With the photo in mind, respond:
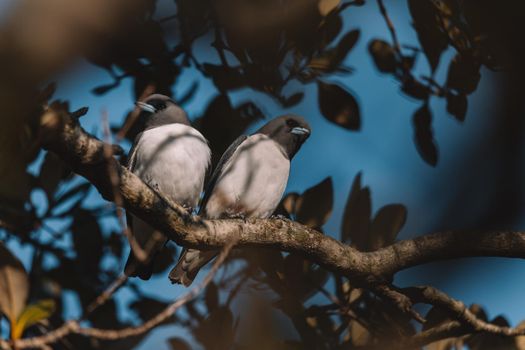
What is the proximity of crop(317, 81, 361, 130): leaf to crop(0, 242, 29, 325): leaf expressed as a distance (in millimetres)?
2360

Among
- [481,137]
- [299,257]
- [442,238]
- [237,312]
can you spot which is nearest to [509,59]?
[481,137]

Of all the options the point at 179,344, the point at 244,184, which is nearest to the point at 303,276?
the point at 179,344

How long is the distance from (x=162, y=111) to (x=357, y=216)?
8.53 feet

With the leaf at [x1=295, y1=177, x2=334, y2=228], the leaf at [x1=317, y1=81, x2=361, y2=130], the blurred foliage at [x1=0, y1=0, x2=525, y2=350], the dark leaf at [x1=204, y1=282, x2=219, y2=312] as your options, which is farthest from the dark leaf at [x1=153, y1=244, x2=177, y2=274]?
the dark leaf at [x1=204, y1=282, x2=219, y2=312]

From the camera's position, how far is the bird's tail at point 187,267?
15.7 feet

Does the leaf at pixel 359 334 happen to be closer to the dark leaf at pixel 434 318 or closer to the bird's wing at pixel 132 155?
the dark leaf at pixel 434 318

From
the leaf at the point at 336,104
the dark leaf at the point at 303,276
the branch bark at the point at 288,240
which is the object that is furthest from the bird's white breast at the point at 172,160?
the branch bark at the point at 288,240

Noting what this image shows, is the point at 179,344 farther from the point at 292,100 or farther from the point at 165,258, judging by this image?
the point at 165,258

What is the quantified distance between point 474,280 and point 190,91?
4887 mm

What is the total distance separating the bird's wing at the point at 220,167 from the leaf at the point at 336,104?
0.92 meters

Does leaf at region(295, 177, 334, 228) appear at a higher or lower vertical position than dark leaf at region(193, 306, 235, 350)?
lower

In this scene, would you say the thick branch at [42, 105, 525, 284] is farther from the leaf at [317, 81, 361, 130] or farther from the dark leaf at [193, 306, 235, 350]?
the leaf at [317, 81, 361, 130]

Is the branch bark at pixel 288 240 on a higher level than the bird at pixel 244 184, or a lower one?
higher

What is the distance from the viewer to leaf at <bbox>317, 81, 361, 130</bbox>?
4496mm
